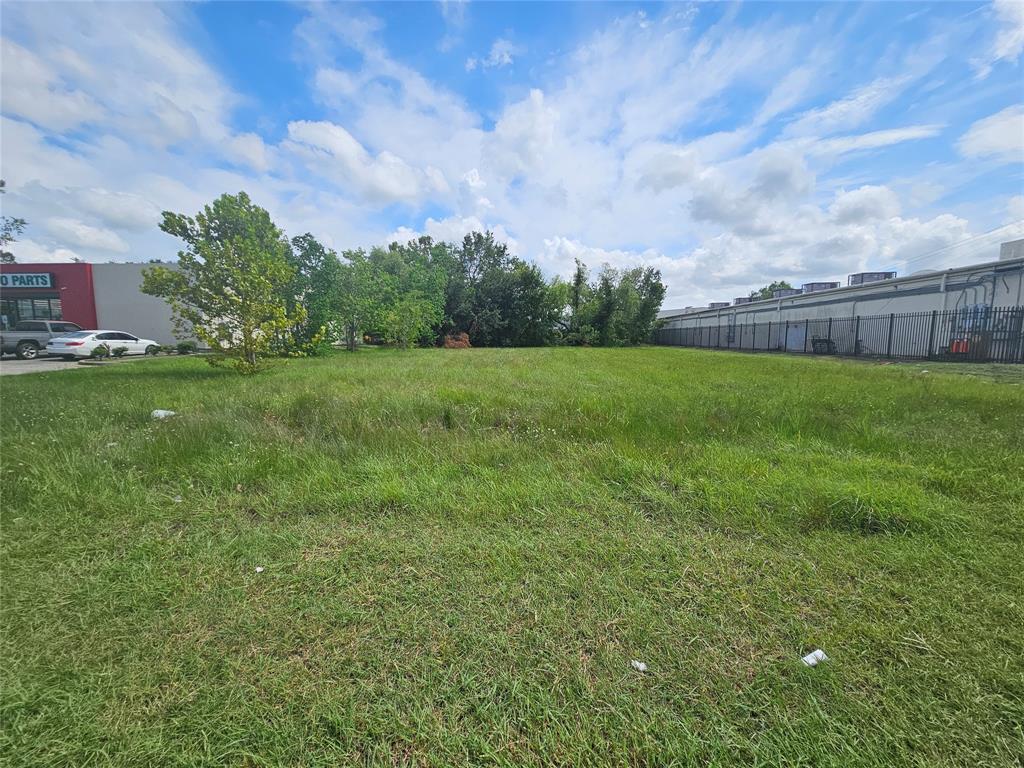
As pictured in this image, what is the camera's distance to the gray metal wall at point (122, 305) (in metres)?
24.1

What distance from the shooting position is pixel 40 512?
275cm

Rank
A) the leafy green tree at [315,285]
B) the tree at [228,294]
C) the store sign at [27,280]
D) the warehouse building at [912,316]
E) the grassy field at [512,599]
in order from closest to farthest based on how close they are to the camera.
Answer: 1. the grassy field at [512,599]
2. the tree at [228,294]
3. the warehouse building at [912,316]
4. the leafy green tree at [315,285]
5. the store sign at [27,280]

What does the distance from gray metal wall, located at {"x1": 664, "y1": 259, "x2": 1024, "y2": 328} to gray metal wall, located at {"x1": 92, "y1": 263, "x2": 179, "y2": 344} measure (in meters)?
40.0

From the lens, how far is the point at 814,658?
1.56 m

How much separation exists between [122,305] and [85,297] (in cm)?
226

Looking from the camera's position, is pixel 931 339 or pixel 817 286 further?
pixel 817 286

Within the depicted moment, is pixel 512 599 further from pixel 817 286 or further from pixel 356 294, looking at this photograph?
pixel 817 286

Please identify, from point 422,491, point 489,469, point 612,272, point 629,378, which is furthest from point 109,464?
point 612,272

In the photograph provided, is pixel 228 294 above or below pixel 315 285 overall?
below

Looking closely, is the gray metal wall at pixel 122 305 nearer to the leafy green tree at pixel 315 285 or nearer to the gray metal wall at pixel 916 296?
the leafy green tree at pixel 315 285

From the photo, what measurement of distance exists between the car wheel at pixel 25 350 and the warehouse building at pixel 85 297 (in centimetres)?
705

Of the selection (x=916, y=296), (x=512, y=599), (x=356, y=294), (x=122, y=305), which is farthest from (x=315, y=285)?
(x=916, y=296)

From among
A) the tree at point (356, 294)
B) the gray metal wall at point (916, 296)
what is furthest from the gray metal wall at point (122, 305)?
the gray metal wall at point (916, 296)

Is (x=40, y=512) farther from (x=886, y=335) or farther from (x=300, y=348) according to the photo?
(x=886, y=335)
